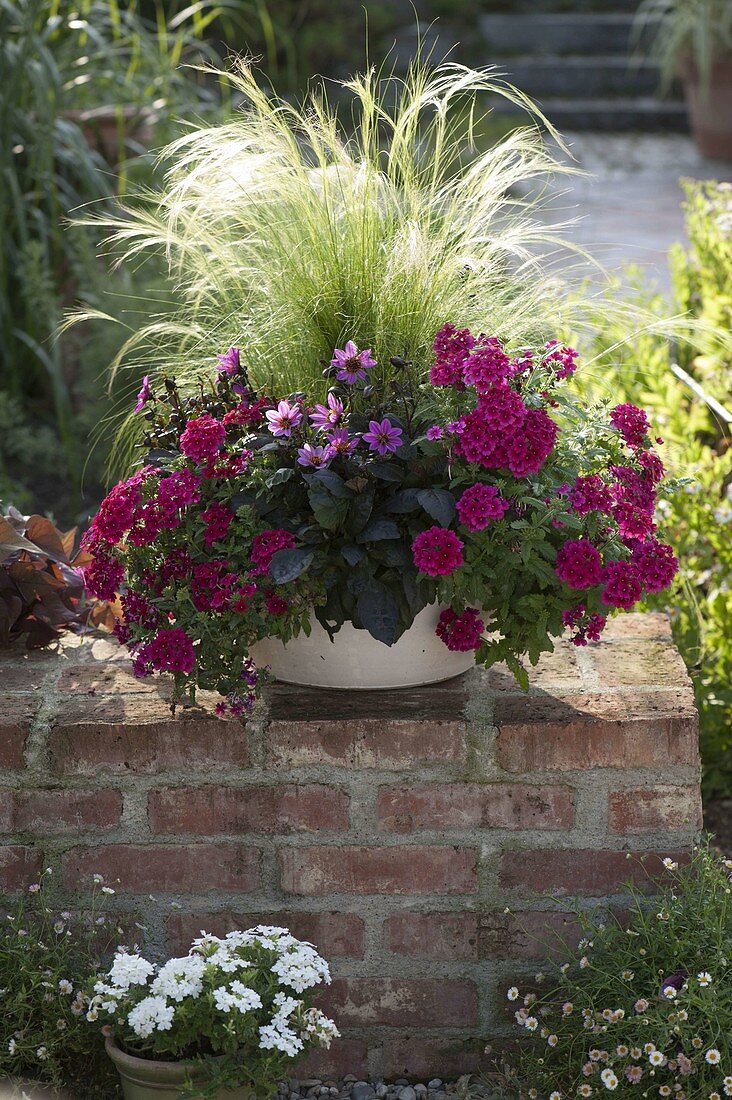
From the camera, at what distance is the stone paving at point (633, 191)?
533cm

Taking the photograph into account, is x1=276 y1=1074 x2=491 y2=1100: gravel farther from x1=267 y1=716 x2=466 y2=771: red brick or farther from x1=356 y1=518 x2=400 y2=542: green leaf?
x1=356 y1=518 x2=400 y2=542: green leaf

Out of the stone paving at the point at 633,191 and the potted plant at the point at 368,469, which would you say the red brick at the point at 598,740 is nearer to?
the potted plant at the point at 368,469

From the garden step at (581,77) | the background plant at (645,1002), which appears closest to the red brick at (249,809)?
the background plant at (645,1002)

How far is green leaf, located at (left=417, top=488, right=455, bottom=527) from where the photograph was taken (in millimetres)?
1545

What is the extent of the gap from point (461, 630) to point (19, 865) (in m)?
0.69

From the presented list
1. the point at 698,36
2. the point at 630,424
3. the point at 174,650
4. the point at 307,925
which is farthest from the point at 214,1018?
the point at 698,36

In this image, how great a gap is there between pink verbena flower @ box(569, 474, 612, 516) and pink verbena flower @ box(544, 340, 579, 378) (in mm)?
153

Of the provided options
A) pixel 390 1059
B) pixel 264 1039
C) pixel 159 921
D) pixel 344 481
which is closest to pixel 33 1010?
pixel 159 921

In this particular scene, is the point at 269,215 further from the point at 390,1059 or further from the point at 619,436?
the point at 390,1059

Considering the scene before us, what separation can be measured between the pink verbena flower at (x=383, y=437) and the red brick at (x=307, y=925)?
25.2 inches

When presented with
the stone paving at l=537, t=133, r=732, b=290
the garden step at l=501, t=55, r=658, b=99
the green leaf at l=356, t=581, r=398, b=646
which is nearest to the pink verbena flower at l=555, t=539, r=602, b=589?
the green leaf at l=356, t=581, r=398, b=646

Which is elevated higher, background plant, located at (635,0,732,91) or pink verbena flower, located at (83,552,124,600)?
background plant, located at (635,0,732,91)

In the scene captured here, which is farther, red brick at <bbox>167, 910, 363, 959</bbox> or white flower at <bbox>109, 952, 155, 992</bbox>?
red brick at <bbox>167, 910, 363, 959</bbox>

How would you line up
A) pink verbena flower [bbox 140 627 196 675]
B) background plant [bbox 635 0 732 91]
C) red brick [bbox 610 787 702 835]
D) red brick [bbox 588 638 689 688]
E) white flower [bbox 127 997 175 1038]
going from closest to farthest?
1. white flower [bbox 127 997 175 1038]
2. pink verbena flower [bbox 140 627 196 675]
3. red brick [bbox 610 787 702 835]
4. red brick [bbox 588 638 689 688]
5. background plant [bbox 635 0 732 91]
